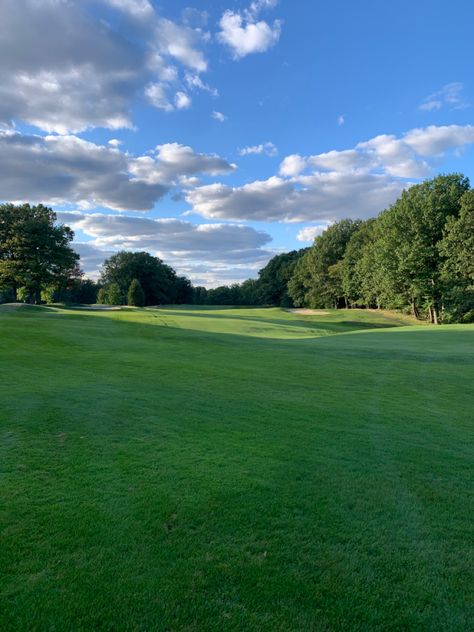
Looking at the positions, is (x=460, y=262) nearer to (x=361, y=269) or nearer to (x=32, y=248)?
(x=361, y=269)

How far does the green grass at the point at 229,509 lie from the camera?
3.04 metres

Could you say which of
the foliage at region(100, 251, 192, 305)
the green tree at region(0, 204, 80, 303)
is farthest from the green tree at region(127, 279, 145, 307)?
the green tree at region(0, 204, 80, 303)

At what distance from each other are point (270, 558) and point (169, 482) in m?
1.67

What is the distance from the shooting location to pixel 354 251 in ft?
239

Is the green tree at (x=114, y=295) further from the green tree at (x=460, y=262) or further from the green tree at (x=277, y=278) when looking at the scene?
the green tree at (x=460, y=262)

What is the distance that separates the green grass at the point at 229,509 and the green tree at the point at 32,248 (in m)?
49.1

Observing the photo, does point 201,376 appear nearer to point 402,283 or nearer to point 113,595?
point 113,595

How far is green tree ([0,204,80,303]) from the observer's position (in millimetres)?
52750

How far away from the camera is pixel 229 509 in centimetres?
430

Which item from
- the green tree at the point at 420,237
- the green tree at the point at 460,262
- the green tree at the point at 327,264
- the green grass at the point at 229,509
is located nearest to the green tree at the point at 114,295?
the green tree at the point at 327,264

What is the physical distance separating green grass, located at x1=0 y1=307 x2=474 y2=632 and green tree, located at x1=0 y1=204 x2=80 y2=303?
49.1 metres

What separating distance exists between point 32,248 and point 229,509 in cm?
Result: 5685

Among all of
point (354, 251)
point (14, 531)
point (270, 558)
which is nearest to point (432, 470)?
point (270, 558)

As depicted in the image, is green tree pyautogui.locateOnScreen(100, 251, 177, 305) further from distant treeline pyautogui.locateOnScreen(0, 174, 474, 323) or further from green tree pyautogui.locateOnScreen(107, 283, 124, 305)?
distant treeline pyautogui.locateOnScreen(0, 174, 474, 323)
